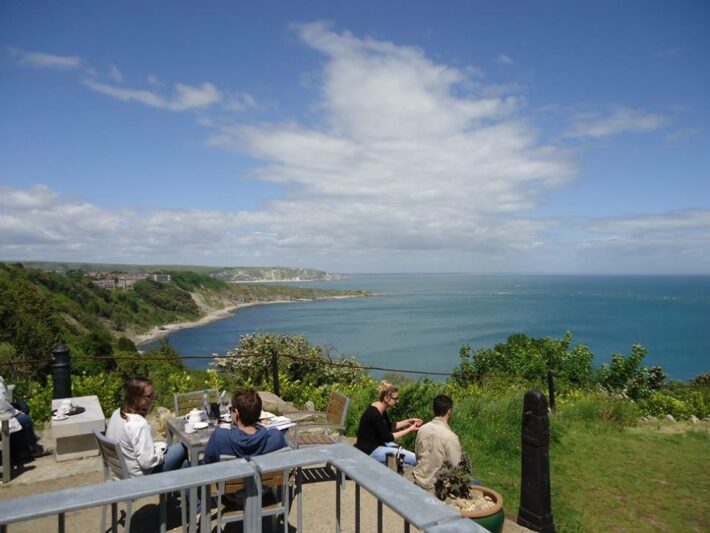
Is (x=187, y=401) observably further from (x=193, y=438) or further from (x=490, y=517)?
(x=490, y=517)

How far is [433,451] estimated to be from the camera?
4172mm

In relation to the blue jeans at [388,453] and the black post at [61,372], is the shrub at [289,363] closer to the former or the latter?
the black post at [61,372]

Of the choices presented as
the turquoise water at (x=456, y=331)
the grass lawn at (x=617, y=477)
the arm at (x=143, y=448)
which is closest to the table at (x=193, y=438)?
the arm at (x=143, y=448)

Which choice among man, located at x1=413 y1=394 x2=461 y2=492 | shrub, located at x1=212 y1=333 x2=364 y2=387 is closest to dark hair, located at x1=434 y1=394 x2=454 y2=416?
man, located at x1=413 y1=394 x2=461 y2=492

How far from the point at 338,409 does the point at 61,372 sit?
3.94 m

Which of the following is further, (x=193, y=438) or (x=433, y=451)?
(x=193, y=438)

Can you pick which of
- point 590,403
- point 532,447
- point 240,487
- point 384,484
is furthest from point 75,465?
point 590,403

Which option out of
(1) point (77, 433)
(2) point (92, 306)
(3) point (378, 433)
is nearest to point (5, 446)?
(1) point (77, 433)

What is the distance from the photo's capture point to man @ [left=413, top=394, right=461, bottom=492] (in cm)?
412

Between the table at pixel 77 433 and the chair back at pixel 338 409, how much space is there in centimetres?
265

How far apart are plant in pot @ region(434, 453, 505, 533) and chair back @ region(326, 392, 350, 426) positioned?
1822 millimetres

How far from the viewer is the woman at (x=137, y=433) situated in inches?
151

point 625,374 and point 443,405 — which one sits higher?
point 443,405

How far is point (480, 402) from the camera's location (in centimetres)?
805
